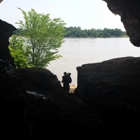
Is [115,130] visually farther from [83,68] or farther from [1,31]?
[1,31]

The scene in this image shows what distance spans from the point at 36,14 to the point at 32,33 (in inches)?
100

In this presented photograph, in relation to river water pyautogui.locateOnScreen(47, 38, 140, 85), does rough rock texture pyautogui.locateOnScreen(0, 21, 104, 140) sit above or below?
below

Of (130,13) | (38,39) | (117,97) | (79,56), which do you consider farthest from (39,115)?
(79,56)

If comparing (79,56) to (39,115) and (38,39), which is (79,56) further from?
(39,115)

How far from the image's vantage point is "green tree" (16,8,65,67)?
26.5 meters

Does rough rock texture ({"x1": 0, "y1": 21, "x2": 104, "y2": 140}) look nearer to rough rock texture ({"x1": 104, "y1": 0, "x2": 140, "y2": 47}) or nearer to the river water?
rough rock texture ({"x1": 104, "y1": 0, "x2": 140, "y2": 47})

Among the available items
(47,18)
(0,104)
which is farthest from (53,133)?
(47,18)

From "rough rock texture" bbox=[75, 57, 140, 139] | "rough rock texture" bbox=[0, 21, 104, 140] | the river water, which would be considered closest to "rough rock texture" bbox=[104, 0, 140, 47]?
"rough rock texture" bbox=[75, 57, 140, 139]

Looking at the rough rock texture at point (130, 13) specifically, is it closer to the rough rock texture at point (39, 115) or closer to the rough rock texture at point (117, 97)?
the rough rock texture at point (117, 97)

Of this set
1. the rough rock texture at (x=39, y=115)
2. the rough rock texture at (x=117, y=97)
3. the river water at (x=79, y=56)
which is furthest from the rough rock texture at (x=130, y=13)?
the river water at (x=79, y=56)

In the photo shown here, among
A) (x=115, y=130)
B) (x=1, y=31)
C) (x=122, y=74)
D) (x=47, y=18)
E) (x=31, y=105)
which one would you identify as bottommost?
(x=115, y=130)

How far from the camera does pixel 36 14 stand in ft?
88.4

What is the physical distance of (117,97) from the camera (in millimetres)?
10680

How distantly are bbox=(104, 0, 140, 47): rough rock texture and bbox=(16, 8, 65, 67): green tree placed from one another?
9872 millimetres
